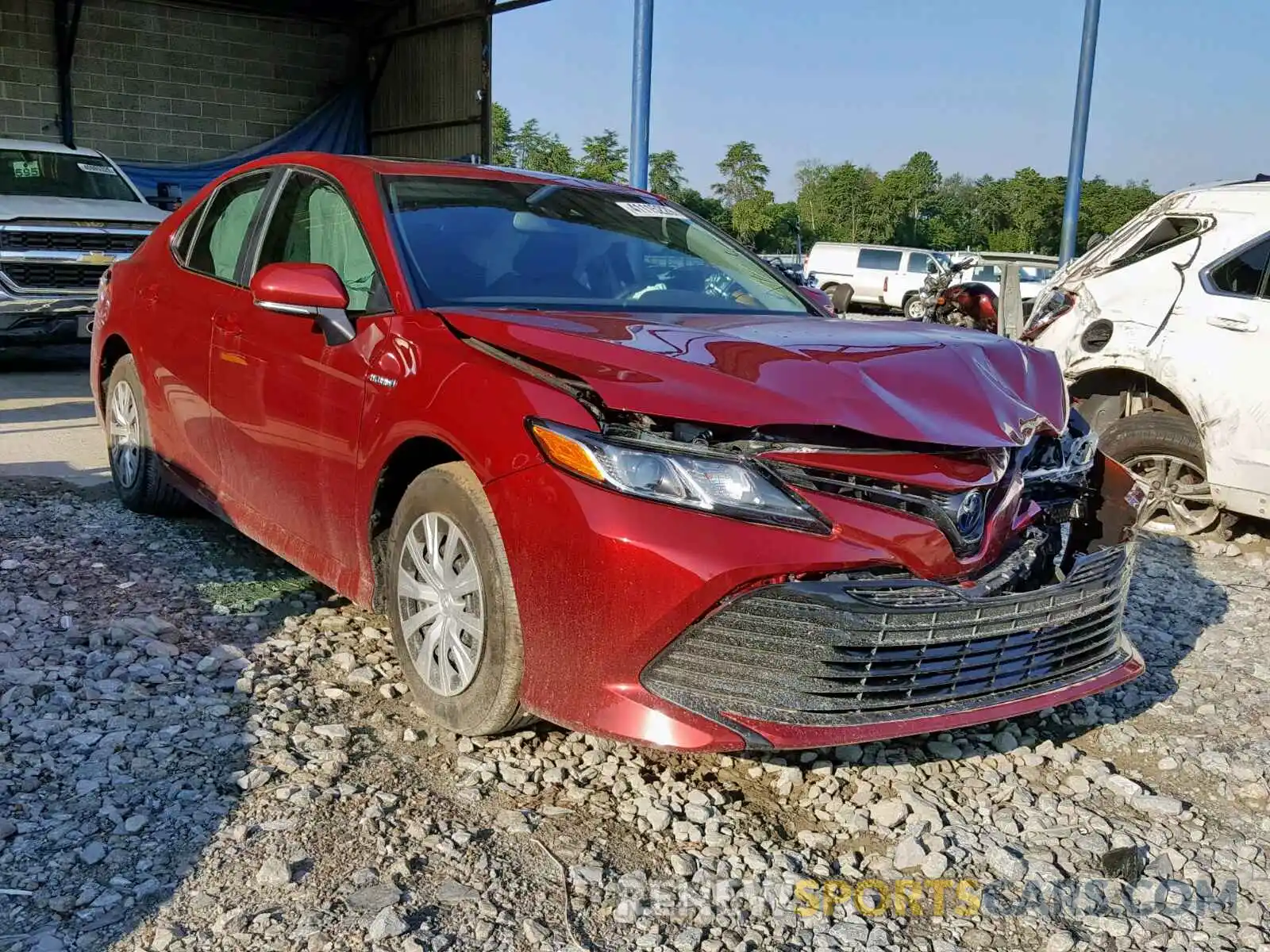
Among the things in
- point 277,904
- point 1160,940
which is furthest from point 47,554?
point 1160,940

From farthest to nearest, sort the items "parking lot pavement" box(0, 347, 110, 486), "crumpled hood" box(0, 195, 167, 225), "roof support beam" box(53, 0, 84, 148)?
"roof support beam" box(53, 0, 84, 148), "crumpled hood" box(0, 195, 167, 225), "parking lot pavement" box(0, 347, 110, 486)

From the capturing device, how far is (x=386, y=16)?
1894 cm

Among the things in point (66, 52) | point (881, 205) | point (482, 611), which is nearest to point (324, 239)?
point (482, 611)

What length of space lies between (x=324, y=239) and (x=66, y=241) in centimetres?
691

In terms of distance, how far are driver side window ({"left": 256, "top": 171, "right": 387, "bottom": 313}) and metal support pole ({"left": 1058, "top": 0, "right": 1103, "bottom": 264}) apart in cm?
1139

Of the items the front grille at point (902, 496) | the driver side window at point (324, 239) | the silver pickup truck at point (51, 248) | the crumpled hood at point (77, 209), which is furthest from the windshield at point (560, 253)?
the crumpled hood at point (77, 209)

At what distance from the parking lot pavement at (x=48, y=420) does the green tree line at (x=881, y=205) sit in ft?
196

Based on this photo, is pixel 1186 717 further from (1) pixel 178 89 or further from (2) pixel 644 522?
(1) pixel 178 89

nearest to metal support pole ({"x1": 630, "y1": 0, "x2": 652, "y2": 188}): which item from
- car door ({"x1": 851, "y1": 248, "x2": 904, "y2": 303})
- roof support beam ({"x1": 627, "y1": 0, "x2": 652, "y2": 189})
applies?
roof support beam ({"x1": 627, "y1": 0, "x2": 652, "y2": 189})

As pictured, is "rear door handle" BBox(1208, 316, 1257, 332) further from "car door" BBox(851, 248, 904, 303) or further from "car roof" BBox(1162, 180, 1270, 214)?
"car door" BBox(851, 248, 904, 303)

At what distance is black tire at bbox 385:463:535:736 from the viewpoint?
283 centimetres

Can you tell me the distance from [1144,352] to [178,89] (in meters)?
17.4

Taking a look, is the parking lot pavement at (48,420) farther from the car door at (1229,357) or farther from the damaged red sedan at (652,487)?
the car door at (1229,357)

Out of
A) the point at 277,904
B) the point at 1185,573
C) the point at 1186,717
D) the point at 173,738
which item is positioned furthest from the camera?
the point at 1185,573
